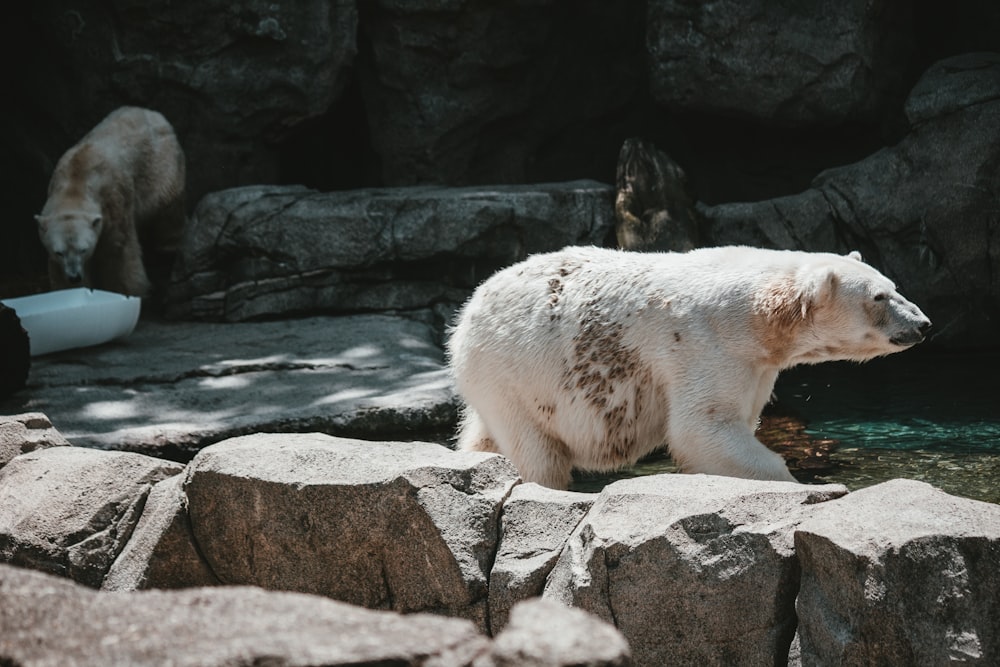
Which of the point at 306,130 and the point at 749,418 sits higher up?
the point at 306,130

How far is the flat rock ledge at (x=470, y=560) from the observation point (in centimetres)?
178

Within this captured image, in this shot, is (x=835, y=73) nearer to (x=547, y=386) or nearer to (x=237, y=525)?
(x=547, y=386)

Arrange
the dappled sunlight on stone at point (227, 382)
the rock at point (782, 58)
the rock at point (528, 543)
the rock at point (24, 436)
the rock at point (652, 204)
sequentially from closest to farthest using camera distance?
the rock at point (528, 543) < the rock at point (24, 436) < the dappled sunlight on stone at point (227, 382) < the rock at point (652, 204) < the rock at point (782, 58)

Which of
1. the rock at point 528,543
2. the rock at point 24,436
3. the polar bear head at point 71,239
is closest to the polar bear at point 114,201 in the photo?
the polar bear head at point 71,239

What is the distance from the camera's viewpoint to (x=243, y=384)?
6367mm

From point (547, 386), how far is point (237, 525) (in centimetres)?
141

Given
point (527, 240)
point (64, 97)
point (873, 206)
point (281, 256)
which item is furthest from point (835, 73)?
point (64, 97)

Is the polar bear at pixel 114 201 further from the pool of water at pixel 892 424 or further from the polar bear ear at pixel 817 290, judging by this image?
the polar bear ear at pixel 817 290

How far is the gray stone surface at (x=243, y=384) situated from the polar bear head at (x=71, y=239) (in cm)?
63

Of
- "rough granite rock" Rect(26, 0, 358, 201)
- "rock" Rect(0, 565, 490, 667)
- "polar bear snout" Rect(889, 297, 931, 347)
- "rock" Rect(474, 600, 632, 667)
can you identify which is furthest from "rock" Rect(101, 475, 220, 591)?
"rough granite rock" Rect(26, 0, 358, 201)

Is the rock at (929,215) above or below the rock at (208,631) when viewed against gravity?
below

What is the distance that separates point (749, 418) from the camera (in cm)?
434

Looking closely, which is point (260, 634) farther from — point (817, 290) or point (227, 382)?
point (227, 382)

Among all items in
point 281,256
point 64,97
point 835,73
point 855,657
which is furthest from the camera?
point 64,97
